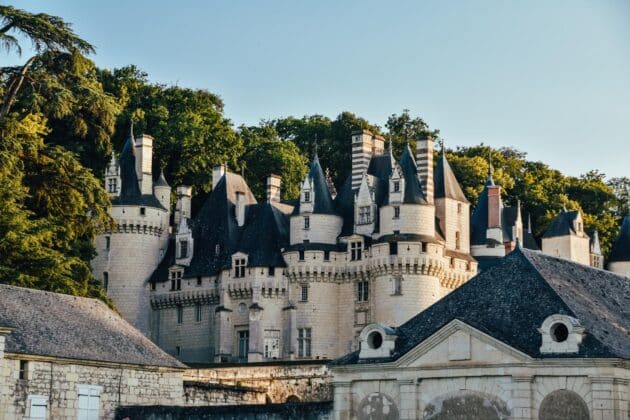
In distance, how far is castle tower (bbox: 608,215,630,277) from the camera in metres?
81.8

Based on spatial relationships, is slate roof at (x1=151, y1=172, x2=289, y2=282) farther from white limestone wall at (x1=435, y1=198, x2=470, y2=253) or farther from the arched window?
the arched window

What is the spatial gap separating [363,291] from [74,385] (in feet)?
90.8

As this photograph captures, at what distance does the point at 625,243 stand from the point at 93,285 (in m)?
32.7

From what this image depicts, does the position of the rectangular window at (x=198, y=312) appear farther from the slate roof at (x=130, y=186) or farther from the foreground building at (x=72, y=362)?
the foreground building at (x=72, y=362)

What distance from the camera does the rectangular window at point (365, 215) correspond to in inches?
2731

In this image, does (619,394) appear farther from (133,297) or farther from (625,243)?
(625,243)

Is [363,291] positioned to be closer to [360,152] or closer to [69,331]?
[360,152]

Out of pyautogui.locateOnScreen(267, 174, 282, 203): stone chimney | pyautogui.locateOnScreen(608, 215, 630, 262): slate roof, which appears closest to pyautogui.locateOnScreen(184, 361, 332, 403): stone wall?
pyautogui.locateOnScreen(267, 174, 282, 203): stone chimney

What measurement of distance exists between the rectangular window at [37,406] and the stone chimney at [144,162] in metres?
31.9

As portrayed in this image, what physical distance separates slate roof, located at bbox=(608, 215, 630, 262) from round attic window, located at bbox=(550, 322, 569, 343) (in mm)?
46941

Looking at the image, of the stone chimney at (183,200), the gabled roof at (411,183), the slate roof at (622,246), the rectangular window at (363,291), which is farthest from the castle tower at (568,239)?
the stone chimney at (183,200)

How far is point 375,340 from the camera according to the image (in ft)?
129

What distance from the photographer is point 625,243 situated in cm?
8269

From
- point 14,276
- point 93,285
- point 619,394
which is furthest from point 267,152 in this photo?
point 619,394
